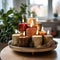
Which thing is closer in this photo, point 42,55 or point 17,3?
point 42,55

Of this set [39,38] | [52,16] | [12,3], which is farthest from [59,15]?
[39,38]

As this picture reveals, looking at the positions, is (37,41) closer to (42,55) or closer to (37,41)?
(37,41)

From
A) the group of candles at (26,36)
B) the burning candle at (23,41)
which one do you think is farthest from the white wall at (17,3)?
the burning candle at (23,41)

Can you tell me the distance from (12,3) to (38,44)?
2.60 m

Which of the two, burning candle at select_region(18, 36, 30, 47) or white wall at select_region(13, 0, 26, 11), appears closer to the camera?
burning candle at select_region(18, 36, 30, 47)

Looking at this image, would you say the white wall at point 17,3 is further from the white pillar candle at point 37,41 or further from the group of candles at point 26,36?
the white pillar candle at point 37,41

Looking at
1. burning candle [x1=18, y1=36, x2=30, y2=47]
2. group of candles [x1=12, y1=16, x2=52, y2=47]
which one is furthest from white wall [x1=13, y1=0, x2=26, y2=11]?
burning candle [x1=18, y1=36, x2=30, y2=47]

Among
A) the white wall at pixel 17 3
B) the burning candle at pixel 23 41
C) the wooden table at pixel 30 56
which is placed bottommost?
the wooden table at pixel 30 56

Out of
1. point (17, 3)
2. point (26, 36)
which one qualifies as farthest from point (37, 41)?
point (17, 3)

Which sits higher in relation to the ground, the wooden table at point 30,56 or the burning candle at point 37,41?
the burning candle at point 37,41

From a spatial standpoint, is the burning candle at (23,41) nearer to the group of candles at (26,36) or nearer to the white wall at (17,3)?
the group of candles at (26,36)

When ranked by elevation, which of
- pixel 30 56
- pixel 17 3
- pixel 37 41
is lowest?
pixel 30 56

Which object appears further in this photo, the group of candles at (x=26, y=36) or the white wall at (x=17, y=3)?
the white wall at (x=17, y=3)

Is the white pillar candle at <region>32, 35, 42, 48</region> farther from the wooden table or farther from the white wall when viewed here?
the white wall
